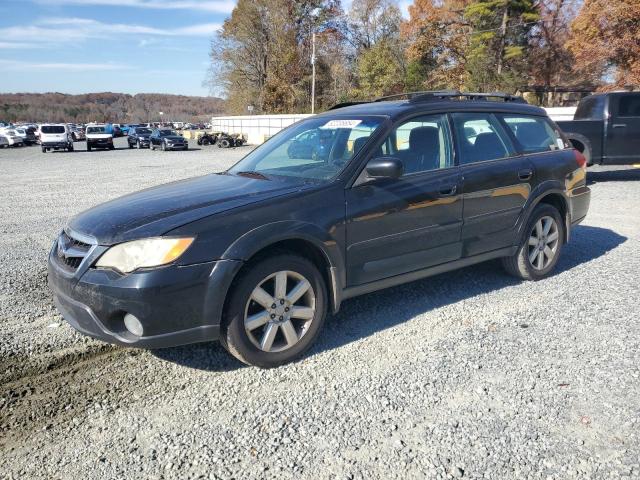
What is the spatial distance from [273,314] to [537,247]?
2.98m

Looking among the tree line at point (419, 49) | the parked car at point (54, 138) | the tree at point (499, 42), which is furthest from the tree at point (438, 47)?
the parked car at point (54, 138)

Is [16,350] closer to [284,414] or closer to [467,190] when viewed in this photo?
[284,414]

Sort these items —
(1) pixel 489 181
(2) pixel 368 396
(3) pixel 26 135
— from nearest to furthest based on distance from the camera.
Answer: (2) pixel 368 396
(1) pixel 489 181
(3) pixel 26 135

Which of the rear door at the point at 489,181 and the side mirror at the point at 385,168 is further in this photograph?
the rear door at the point at 489,181

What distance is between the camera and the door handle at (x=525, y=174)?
191 inches

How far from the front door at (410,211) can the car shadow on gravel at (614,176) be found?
9436 millimetres

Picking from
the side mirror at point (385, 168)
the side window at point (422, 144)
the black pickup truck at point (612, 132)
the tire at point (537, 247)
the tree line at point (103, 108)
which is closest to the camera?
the side mirror at point (385, 168)

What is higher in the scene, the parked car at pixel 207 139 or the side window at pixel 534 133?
the parked car at pixel 207 139

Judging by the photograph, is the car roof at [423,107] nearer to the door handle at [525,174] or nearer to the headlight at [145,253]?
the door handle at [525,174]

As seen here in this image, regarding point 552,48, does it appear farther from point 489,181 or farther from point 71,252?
point 71,252

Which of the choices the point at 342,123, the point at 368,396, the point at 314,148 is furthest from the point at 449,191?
the point at 368,396

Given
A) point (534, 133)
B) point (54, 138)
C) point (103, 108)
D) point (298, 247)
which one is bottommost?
point (298, 247)

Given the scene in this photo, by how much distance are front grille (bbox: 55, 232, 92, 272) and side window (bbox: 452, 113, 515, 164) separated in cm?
297

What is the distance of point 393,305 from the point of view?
4578 mm
